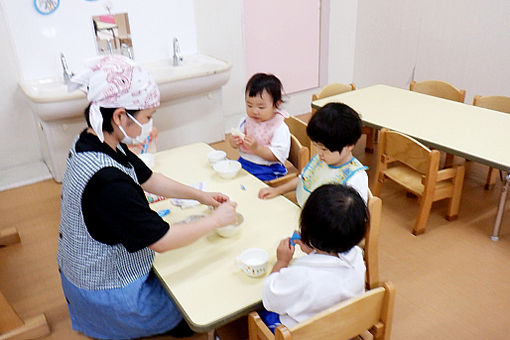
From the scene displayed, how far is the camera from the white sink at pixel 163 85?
2.95 meters

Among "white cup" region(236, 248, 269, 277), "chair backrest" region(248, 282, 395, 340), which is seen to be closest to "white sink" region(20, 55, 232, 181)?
"white cup" region(236, 248, 269, 277)

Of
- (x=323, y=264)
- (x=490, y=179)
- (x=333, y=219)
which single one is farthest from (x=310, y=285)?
(x=490, y=179)

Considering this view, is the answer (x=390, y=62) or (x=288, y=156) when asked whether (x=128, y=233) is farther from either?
(x=390, y=62)

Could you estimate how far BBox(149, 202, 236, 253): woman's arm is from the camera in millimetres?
1415

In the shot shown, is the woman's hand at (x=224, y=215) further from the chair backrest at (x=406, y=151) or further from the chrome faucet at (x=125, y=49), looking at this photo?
the chrome faucet at (x=125, y=49)

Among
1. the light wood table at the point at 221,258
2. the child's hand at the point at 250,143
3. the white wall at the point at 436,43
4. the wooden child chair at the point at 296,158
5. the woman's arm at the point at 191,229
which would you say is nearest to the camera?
the light wood table at the point at 221,258

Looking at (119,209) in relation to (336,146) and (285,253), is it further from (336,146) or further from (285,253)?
(336,146)

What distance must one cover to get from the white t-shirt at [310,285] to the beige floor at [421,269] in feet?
2.46

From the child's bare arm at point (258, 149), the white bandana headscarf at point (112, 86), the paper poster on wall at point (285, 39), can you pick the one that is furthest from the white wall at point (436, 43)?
the white bandana headscarf at point (112, 86)

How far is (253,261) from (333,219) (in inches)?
12.9

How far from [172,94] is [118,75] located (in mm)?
2073

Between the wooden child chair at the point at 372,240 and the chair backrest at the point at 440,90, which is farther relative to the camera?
the chair backrest at the point at 440,90

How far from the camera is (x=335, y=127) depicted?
1744 mm

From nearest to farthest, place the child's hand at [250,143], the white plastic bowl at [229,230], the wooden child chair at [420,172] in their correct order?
1. the white plastic bowl at [229,230]
2. the child's hand at [250,143]
3. the wooden child chair at [420,172]
